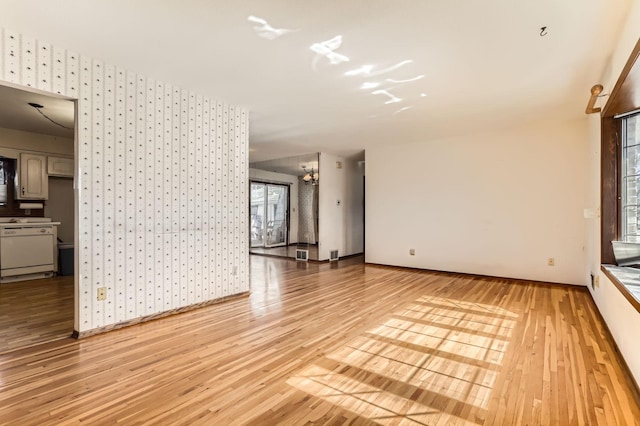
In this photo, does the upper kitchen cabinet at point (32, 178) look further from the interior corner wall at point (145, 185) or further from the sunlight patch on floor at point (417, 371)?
the sunlight patch on floor at point (417, 371)

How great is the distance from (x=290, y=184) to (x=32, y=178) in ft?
16.7

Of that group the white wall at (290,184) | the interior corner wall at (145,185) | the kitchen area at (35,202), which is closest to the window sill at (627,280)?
the interior corner wall at (145,185)

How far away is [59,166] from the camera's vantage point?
18.4 ft

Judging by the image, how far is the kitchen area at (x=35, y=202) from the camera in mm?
3959

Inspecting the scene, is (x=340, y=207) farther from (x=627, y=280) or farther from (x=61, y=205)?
(x=61, y=205)

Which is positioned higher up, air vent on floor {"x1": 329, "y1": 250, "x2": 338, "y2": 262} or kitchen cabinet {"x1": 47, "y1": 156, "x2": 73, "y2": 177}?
kitchen cabinet {"x1": 47, "y1": 156, "x2": 73, "y2": 177}

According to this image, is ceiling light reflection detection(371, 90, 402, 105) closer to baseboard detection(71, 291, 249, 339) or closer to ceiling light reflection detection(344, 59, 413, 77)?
ceiling light reflection detection(344, 59, 413, 77)

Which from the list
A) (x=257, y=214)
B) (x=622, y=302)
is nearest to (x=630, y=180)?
(x=622, y=302)

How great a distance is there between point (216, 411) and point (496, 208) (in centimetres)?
510

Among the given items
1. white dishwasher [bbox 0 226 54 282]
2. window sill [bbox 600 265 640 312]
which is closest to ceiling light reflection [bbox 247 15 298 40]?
window sill [bbox 600 265 640 312]

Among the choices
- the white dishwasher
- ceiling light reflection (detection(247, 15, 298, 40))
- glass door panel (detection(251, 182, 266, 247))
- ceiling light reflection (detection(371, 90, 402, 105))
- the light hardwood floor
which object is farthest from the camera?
glass door panel (detection(251, 182, 266, 247))

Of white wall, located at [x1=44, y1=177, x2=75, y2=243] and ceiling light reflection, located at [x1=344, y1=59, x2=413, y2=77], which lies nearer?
ceiling light reflection, located at [x1=344, y1=59, x2=413, y2=77]

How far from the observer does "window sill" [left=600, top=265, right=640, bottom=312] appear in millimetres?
2004

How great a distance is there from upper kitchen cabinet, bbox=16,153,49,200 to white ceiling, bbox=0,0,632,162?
395cm
